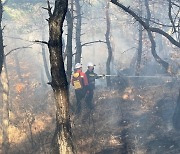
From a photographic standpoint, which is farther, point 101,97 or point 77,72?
point 101,97

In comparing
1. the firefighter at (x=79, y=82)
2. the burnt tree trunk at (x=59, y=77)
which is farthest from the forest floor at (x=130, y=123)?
the burnt tree trunk at (x=59, y=77)

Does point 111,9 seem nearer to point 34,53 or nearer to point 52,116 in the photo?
point 34,53

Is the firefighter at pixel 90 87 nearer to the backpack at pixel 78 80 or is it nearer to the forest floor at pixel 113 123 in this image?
the forest floor at pixel 113 123

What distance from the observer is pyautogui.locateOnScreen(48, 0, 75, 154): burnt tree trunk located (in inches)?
248

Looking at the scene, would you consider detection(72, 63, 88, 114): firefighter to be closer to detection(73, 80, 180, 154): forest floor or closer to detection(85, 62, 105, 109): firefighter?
detection(85, 62, 105, 109): firefighter

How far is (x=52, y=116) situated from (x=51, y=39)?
24.9 ft

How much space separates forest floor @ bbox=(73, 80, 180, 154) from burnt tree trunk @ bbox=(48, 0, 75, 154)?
308 centimetres

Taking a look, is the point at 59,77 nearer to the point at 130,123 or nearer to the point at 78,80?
the point at 78,80

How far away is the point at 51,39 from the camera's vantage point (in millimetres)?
6281

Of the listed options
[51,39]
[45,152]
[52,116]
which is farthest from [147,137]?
[51,39]

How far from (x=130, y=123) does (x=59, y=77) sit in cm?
649

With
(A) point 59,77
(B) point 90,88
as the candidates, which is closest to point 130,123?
(B) point 90,88

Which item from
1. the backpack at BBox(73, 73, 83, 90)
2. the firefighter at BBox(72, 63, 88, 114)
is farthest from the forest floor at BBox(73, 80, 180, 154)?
the backpack at BBox(73, 73, 83, 90)

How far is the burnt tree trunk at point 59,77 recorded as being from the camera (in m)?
6.30
